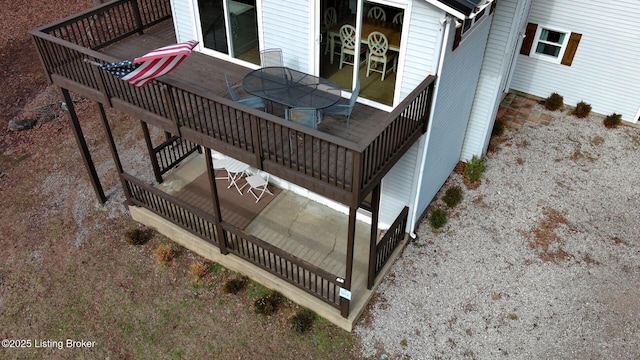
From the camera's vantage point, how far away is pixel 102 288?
10.8m

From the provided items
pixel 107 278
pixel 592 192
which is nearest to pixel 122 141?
pixel 107 278

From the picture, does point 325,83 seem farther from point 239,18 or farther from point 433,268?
point 433,268

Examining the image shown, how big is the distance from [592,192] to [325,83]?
811 centimetres

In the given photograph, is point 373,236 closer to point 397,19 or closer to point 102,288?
point 397,19


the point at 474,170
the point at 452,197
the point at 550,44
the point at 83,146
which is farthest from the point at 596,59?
the point at 83,146

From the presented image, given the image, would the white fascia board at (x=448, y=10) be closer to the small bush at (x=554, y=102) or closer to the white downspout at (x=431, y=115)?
the white downspout at (x=431, y=115)

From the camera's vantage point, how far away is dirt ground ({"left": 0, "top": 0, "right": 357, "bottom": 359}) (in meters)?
9.63

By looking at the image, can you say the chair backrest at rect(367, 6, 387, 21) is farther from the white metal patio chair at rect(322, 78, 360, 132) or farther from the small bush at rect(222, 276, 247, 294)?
the small bush at rect(222, 276, 247, 294)

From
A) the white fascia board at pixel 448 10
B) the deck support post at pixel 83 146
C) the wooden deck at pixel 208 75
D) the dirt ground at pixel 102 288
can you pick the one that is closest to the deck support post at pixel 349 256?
the dirt ground at pixel 102 288

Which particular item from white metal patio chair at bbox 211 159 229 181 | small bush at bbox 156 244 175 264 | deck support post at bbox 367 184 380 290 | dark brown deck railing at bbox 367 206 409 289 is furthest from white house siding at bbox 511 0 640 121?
small bush at bbox 156 244 175 264

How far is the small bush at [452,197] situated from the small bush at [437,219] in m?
0.57

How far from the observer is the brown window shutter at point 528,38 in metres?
15.2

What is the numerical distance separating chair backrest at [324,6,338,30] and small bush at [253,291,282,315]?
19.3 ft

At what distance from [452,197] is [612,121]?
665cm
